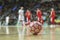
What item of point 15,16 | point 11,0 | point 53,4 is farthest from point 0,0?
point 53,4

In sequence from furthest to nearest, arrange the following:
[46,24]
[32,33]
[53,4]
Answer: [53,4] < [46,24] < [32,33]

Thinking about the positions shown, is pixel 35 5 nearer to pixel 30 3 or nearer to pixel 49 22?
pixel 30 3

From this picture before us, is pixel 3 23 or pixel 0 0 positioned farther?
pixel 0 0

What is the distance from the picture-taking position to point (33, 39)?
10.8 metres

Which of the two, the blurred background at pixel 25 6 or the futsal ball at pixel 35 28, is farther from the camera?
the blurred background at pixel 25 6

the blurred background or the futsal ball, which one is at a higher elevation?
the blurred background

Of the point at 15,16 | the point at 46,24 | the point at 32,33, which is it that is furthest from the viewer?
the point at 15,16

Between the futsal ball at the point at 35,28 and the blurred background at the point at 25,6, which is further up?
the blurred background at the point at 25,6

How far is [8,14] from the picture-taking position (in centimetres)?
2847

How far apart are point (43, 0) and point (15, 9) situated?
12.2ft

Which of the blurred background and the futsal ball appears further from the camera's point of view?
the blurred background

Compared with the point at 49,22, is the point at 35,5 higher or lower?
higher

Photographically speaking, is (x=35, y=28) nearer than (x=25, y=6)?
Yes

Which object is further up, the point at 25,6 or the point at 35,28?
the point at 25,6
